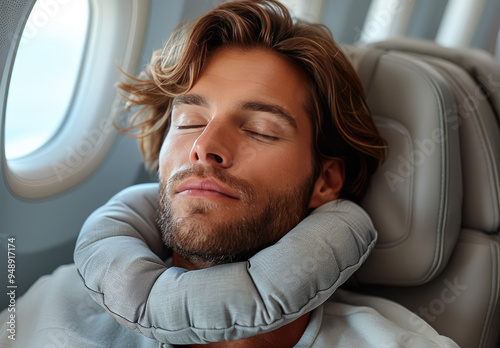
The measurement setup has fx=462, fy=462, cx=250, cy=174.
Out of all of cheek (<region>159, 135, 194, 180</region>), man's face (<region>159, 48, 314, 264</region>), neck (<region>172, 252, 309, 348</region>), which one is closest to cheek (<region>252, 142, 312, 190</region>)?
man's face (<region>159, 48, 314, 264</region>)

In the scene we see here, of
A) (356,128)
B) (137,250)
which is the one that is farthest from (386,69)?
(137,250)

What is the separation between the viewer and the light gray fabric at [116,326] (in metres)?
1.26

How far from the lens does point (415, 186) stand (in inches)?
57.3

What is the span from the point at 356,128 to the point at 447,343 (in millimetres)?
685

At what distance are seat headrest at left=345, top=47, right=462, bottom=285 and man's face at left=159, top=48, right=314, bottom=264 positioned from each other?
28 cm

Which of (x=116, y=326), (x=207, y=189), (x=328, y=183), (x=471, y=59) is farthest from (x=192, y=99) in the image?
(x=471, y=59)

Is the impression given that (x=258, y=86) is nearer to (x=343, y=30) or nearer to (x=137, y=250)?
(x=137, y=250)

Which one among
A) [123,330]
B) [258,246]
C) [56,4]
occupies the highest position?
[56,4]

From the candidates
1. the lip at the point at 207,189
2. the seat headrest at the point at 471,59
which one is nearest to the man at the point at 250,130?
the lip at the point at 207,189

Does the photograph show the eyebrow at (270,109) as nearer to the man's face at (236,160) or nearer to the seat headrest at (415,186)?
the man's face at (236,160)

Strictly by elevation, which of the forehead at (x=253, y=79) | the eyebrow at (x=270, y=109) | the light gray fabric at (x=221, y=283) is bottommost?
the light gray fabric at (x=221, y=283)

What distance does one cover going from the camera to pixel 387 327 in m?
1.30

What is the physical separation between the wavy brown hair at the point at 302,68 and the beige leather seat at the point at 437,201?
0.09m

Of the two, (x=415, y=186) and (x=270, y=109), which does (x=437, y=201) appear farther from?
(x=270, y=109)
